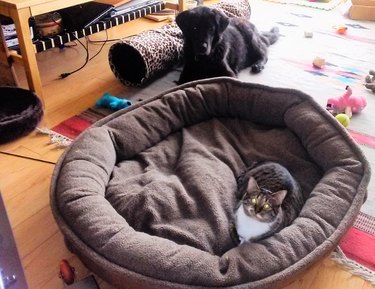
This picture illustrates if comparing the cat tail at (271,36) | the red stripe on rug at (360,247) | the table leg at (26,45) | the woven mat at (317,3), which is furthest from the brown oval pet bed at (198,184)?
the woven mat at (317,3)

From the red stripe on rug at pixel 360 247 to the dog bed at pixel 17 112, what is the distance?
137cm

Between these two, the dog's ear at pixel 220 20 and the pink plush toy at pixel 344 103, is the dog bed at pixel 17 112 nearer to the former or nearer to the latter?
the dog's ear at pixel 220 20

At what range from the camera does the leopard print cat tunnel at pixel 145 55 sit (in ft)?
6.73

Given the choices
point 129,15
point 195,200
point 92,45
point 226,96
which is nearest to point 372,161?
point 226,96

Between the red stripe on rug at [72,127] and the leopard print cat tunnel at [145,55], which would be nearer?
the red stripe on rug at [72,127]

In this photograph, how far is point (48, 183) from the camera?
4.82 ft

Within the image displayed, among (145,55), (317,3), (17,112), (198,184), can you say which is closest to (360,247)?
(198,184)

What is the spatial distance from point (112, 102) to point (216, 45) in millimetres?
671

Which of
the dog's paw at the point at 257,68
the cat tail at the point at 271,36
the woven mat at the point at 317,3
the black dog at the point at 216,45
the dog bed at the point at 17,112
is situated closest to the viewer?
the dog bed at the point at 17,112

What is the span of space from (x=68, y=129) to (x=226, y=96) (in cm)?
75

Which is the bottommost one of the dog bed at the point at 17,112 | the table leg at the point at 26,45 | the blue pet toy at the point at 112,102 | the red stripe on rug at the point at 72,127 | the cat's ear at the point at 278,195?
the red stripe on rug at the point at 72,127

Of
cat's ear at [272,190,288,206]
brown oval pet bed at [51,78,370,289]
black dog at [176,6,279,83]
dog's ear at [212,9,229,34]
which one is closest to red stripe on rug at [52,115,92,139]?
brown oval pet bed at [51,78,370,289]

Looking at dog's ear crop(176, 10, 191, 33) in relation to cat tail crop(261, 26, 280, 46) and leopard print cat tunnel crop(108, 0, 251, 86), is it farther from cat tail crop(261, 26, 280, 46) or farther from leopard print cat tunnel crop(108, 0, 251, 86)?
cat tail crop(261, 26, 280, 46)

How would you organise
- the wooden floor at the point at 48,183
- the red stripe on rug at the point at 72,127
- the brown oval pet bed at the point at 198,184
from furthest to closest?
the red stripe on rug at the point at 72,127 → the wooden floor at the point at 48,183 → the brown oval pet bed at the point at 198,184
